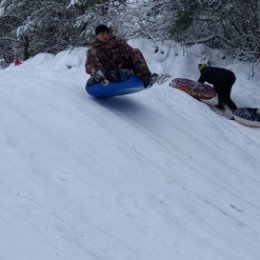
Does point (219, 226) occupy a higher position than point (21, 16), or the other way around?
point (219, 226)

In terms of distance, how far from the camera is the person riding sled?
557 centimetres

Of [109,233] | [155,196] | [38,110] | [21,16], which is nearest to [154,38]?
[21,16]

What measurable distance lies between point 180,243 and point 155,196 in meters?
0.63

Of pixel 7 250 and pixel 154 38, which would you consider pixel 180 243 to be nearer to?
pixel 7 250

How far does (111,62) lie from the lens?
5688 mm

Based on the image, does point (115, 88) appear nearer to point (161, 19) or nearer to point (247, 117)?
point (247, 117)

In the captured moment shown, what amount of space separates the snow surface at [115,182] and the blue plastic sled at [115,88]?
12 centimetres

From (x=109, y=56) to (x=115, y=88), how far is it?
1.51ft

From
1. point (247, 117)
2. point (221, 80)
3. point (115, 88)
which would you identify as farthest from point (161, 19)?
point (115, 88)

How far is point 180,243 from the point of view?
9.49 ft

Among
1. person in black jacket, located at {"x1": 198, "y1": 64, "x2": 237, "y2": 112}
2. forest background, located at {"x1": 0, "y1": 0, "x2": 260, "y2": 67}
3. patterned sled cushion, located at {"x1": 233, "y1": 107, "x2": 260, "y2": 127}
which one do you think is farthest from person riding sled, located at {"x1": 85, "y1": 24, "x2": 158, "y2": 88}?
forest background, located at {"x1": 0, "y1": 0, "x2": 260, "y2": 67}

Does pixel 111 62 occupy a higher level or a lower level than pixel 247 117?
higher

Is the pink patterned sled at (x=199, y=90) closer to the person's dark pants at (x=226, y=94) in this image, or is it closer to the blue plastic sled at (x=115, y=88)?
the person's dark pants at (x=226, y=94)

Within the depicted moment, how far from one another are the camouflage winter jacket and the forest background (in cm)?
454
